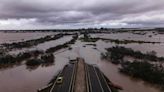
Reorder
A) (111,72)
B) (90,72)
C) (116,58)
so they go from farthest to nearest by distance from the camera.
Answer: (116,58) < (111,72) < (90,72)

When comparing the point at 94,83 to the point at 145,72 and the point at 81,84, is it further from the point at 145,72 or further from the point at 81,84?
the point at 145,72

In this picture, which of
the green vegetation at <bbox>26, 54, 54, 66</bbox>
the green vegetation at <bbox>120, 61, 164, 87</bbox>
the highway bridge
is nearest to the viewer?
the highway bridge

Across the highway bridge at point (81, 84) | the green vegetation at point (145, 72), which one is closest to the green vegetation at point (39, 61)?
the highway bridge at point (81, 84)

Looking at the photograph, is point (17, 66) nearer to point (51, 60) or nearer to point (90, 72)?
point (51, 60)

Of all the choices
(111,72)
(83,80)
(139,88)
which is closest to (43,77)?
(83,80)

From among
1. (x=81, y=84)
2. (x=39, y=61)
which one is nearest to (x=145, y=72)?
(x=81, y=84)

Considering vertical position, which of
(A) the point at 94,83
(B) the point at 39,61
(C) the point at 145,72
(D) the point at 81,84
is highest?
(D) the point at 81,84

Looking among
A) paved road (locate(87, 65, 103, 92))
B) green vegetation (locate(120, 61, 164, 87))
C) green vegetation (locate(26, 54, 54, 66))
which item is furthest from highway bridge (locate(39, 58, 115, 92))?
green vegetation (locate(26, 54, 54, 66))

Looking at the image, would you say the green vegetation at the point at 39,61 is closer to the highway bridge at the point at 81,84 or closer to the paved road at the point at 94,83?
the highway bridge at the point at 81,84

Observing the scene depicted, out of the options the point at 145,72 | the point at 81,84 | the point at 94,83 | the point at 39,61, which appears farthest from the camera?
the point at 39,61

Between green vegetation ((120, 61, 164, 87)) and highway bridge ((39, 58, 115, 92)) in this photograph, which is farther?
green vegetation ((120, 61, 164, 87))

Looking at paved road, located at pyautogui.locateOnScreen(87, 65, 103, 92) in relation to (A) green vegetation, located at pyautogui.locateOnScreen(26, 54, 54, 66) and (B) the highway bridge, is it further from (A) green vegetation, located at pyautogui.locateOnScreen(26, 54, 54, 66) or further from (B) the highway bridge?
(A) green vegetation, located at pyautogui.locateOnScreen(26, 54, 54, 66)
